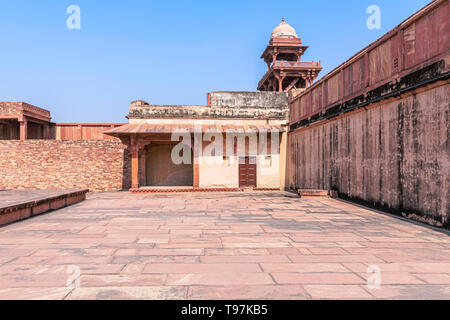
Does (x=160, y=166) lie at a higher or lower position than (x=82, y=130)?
lower

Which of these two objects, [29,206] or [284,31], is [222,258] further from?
[284,31]

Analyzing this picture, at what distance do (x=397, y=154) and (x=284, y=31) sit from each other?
25.3 metres

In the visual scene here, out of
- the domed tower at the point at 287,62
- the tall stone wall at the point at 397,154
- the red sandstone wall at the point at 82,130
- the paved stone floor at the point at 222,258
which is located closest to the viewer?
the paved stone floor at the point at 222,258

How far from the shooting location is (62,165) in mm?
16531

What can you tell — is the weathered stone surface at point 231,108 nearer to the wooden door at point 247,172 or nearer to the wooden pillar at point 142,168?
the wooden pillar at point 142,168

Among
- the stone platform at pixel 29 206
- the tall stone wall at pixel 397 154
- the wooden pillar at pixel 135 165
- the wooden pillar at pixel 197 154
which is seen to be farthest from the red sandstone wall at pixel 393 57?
the stone platform at pixel 29 206

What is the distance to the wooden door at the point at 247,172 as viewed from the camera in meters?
14.8

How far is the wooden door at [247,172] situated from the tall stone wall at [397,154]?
4.50 metres

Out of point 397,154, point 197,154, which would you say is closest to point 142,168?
point 197,154

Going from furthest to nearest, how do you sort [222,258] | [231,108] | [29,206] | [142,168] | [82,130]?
1. [82,130]
2. [142,168]
3. [231,108]
4. [29,206]
5. [222,258]

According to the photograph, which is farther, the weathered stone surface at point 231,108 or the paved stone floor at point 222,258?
the weathered stone surface at point 231,108

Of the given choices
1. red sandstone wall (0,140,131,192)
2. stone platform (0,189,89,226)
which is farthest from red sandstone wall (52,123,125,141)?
stone platform (0,189,89,226)

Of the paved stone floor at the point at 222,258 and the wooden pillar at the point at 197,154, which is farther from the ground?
the wooden pillar at the point at 197,154

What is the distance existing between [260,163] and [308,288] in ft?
40.4
